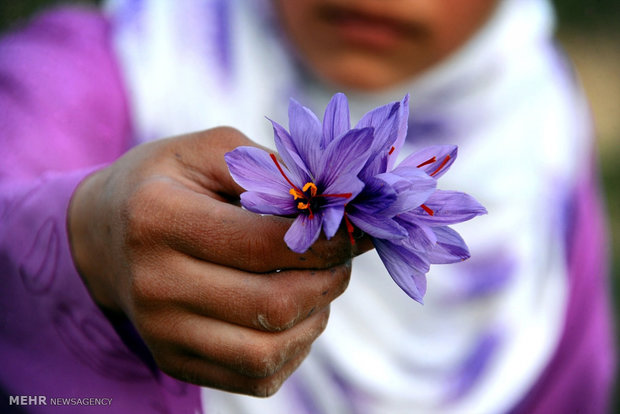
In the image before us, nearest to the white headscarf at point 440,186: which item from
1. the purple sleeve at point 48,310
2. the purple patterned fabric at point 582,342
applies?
the purple patterned fabric at point 582,342

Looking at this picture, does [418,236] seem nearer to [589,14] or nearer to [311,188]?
[311,188]

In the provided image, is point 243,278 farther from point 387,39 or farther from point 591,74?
point 591,74

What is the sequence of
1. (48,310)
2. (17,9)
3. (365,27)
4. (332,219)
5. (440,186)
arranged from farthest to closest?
1. (17,9)
2. (440,186)
3. (365,27)
4. (48,310)
5. (332,219)

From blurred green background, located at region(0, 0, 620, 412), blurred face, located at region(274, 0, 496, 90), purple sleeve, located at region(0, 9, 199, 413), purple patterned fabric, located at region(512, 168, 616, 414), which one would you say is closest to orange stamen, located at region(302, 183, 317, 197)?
purple sleeve, located at region(0, 9, 199, 413)

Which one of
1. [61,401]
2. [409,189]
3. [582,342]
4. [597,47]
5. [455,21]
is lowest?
[61,401]

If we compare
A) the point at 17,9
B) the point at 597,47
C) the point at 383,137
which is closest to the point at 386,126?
the point at 383,137

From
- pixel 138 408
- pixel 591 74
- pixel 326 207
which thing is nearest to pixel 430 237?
pixel 326 207

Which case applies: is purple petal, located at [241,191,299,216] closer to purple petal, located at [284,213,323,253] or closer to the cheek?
purple petal, located at [284,213,323,253]
